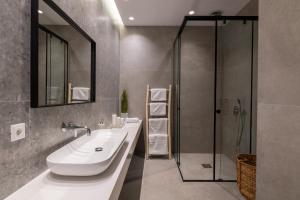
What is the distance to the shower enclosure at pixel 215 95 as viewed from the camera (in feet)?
9.02

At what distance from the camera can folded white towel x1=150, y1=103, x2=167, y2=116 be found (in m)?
3.65

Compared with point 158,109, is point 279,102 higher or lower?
higher

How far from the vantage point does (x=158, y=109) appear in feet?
12.0

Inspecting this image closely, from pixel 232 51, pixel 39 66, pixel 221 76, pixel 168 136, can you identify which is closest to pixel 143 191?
pixel 168 136

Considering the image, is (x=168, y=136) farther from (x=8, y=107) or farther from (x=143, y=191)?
(x=8, y=107)

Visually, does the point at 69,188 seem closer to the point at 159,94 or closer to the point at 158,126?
the point at 158,126

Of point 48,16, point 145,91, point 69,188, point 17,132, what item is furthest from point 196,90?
point 17,132

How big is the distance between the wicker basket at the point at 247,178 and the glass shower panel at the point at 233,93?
1.58ft

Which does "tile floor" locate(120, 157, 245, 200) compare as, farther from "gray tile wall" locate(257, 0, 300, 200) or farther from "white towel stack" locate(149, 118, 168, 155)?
"gray tile wall" locate(257, 0, 300, 200)

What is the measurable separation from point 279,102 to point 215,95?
156 cm

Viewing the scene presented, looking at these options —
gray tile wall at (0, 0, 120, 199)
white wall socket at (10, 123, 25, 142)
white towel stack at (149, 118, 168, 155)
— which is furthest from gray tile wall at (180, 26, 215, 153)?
white wall socket at (10, 123, 25, 142)

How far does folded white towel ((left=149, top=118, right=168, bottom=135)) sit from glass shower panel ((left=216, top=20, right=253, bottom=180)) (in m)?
0.98

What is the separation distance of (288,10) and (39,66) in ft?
4.85

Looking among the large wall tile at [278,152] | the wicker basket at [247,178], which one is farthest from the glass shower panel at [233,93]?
the large wall tile at [278,152]
